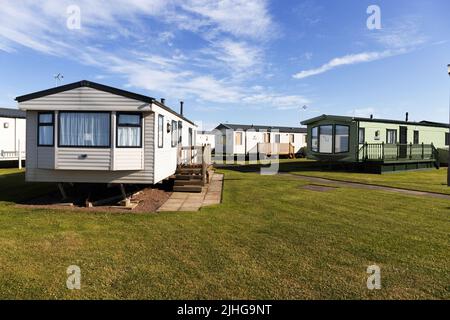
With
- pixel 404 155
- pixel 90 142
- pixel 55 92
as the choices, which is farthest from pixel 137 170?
pixel 404 155

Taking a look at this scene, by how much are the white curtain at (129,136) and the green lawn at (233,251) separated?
7.27 ft

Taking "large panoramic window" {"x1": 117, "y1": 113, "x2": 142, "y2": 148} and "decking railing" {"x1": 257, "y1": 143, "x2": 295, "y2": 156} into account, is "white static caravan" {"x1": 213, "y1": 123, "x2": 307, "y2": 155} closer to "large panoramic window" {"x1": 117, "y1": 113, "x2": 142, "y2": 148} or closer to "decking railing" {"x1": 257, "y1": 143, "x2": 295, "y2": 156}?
"decking railing" {"x1": 257, "y1": 143, "x2": 295, "y2": 156}

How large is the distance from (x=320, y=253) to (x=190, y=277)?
232cm

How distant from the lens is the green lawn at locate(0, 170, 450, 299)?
4277 millimetres

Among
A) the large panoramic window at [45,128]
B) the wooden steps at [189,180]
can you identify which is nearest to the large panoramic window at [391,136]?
the wooden steps at [189,180]

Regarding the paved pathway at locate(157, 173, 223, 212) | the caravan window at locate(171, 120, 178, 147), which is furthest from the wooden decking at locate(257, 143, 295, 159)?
the paved pathway at locate(157, 173, 223, 212)

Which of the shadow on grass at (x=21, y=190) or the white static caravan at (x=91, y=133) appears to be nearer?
the white static caravan at (x=91, y=133)

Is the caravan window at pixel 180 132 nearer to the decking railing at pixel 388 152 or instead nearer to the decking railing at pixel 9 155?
the decking railing at pixel 388 152

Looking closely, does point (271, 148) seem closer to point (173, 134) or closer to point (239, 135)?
point (239, 135)

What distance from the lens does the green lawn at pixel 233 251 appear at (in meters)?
4.28

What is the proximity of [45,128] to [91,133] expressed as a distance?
4.92ft

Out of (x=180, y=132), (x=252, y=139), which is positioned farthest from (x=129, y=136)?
(x=252, y=139)
